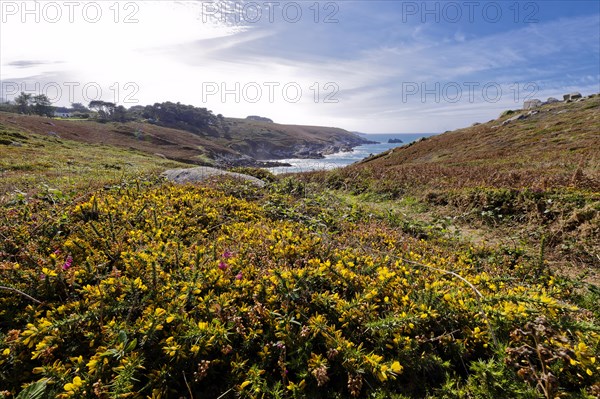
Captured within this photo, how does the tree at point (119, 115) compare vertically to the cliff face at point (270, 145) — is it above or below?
above

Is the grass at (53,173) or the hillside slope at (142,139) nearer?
the grass at (53,173)

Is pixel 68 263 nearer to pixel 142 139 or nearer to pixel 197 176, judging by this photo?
pixel 197 176

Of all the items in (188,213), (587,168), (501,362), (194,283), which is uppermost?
(587,168)

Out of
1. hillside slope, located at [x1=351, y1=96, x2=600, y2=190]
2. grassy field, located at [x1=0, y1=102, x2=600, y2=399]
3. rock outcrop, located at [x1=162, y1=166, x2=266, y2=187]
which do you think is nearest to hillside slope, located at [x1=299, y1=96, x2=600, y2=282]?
hillside slope, located at [x1=351, y1=96, x2=600, y2=190]

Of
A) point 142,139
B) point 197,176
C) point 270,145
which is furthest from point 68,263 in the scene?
point 270,145

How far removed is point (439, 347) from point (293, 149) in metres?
132

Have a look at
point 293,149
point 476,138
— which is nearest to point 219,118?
point 293,149

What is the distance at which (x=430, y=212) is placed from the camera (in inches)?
399

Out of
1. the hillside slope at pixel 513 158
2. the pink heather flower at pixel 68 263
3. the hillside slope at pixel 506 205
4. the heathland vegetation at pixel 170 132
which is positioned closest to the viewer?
the pink heather flower at pixel 68 263

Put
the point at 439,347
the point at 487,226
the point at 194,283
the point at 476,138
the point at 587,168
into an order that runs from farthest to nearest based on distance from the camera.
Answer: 1. the point at 476,138
2. the point at 587,168
3. the point at 487,226
4. the point at 194,283
5. the point at 439,347

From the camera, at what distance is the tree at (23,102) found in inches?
3900

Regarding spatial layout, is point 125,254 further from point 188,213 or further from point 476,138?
point 476,138

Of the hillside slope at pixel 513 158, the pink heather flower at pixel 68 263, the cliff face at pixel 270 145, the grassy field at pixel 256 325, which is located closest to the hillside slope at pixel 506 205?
the hillside slope at pixel 513 158

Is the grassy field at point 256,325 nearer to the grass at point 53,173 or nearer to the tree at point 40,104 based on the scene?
the grass at point 53,173
